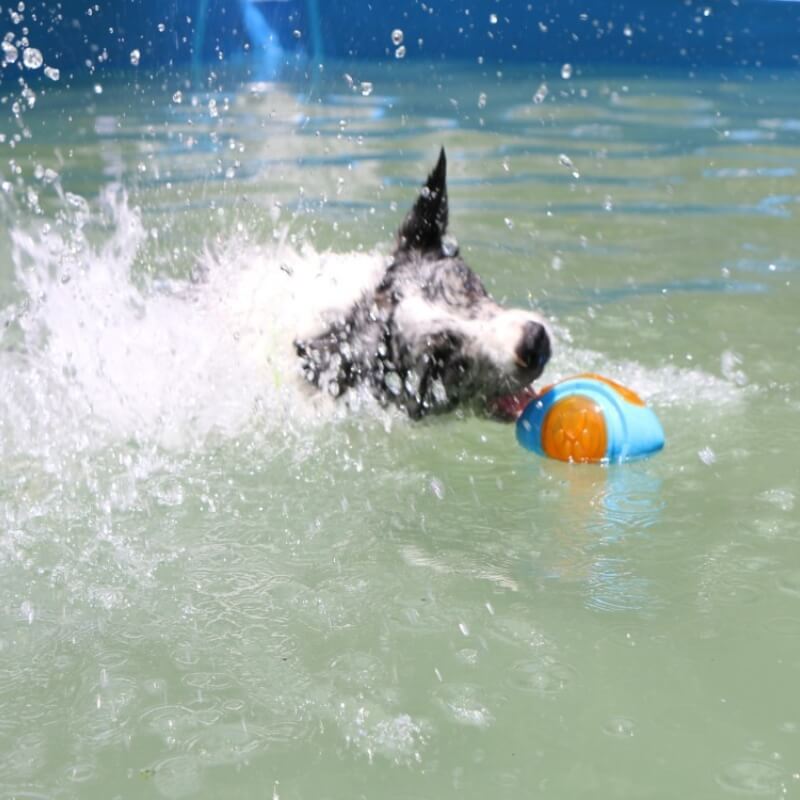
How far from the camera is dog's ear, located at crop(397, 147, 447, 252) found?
4.82 meters

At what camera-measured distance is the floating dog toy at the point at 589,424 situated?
460cm

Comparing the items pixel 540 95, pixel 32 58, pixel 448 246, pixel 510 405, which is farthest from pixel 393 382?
pixel 32 58

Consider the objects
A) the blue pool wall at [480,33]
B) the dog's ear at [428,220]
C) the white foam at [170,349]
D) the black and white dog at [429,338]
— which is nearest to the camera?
the black and white dog at [429,338]

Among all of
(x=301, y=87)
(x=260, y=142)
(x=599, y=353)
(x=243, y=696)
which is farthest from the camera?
(x=301, y=87)

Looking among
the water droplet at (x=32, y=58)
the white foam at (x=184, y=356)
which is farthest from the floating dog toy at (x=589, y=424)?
the water droplet at (x=32, y=58)

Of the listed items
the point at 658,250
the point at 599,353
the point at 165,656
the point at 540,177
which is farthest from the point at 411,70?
the point at 165,656

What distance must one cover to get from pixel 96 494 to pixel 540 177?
613cm

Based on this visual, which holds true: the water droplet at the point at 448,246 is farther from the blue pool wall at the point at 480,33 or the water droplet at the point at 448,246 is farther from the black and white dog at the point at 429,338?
the blue pool wall at the point at 480,33

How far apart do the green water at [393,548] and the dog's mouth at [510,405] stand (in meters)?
0.16

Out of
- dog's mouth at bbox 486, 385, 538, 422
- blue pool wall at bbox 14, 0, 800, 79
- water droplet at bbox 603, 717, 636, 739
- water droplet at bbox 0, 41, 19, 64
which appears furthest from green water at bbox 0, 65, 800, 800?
blue pool wall at bbox 14, 0, 800, 79

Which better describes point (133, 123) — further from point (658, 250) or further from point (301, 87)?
point (658, 250)

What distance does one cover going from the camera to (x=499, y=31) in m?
16.8

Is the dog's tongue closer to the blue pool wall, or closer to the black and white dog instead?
the black and white dog

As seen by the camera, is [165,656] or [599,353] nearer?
[165,656]
